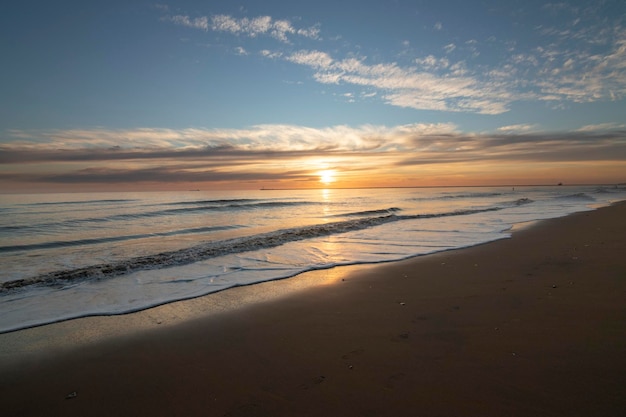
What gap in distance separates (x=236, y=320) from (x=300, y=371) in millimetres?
1995

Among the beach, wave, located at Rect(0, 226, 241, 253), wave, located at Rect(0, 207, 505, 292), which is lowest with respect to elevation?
wave, located at Rect(0, 226, 241, 253)

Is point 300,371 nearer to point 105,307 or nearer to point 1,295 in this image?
point 105,307

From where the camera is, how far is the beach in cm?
311

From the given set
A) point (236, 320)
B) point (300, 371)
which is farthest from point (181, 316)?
point (300, 371)

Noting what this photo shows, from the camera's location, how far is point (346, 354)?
4.00 metres

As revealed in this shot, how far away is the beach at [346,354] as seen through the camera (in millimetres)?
3105

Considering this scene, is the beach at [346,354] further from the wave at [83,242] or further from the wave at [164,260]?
the wave at [83,242]

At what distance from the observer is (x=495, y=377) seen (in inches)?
133

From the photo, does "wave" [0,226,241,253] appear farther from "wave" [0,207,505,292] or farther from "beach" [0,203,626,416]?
"beach" [0,203,626,416]


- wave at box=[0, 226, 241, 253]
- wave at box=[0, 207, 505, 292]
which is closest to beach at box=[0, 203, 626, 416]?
wave at box=[0, 207, 505, 292]

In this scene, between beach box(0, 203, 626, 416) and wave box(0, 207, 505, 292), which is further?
wave box(0, 207, 505, 292)

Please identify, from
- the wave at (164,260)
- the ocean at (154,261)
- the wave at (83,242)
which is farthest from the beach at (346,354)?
the wave at (83,242)

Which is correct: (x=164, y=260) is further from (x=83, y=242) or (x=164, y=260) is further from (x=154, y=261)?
(x=83, y=242)

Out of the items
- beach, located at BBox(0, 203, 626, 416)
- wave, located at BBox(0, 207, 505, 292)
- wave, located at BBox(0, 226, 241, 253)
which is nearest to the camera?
beach, located at BBox(0, 203, 626, 416)
